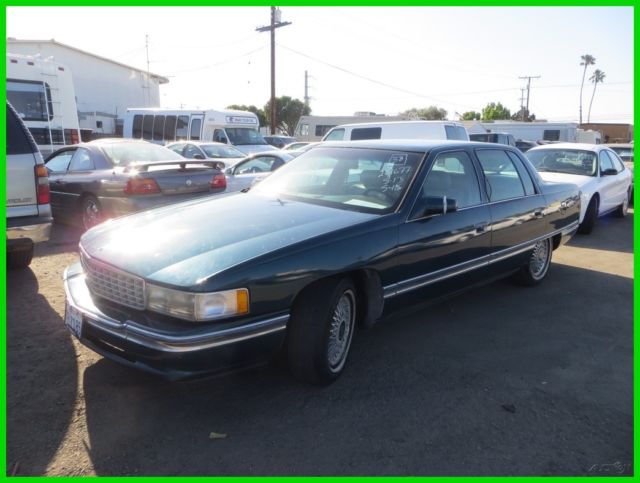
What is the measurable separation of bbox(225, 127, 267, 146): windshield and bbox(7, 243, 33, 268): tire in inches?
499

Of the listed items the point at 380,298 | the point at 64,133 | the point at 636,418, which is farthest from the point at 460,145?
the point at 64,133

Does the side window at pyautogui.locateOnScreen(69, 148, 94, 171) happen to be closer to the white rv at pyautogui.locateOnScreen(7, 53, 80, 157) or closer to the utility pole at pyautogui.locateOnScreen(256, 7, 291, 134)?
the white rv at pyautogui.locateOnScreen(7, 53, 80, 157)

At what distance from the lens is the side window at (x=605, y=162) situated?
917 centimetres

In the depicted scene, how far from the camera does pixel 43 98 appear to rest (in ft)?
34.1

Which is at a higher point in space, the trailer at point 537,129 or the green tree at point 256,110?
the green tree at point 256,110

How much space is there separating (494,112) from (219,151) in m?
55.8

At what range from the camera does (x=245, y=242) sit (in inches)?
120

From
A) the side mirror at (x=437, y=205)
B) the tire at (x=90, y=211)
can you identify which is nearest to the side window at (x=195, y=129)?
the tire at (x=90, y=211)

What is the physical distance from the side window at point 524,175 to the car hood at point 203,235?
2428mm

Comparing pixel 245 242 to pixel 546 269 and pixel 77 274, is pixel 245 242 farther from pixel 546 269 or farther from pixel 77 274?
pixel 546 269

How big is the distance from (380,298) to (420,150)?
4.36 feet

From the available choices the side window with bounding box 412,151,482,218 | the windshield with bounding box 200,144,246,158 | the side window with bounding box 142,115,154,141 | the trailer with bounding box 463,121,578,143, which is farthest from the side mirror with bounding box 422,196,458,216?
the trailer with bounding box 463,121,578,143

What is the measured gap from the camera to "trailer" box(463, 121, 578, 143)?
92.7 feet

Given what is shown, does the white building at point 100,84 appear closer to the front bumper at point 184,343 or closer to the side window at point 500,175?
the side window at point 500,175
